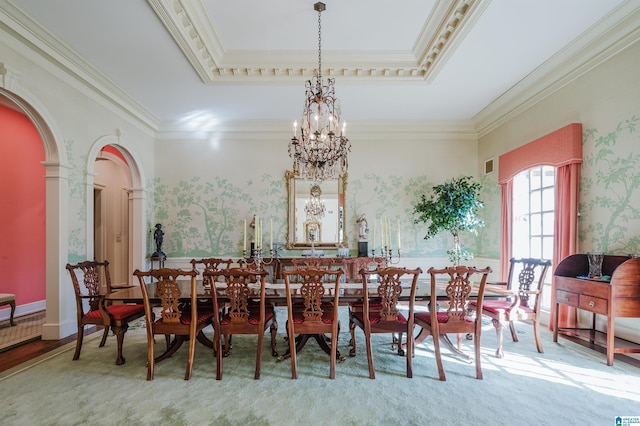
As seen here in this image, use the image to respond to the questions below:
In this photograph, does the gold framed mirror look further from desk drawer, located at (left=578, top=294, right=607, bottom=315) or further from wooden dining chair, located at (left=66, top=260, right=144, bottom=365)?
desk drawer, located at (left=578, top=294, right=607, bottom=315)

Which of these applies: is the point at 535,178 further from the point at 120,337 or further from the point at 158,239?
the point at 158,239

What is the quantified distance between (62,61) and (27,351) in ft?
10.4

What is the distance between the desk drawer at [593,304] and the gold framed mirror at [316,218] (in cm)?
341

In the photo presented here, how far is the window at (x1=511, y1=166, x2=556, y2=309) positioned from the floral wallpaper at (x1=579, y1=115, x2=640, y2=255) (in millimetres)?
630

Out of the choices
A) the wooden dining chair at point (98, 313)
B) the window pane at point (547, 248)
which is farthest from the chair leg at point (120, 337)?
the window pane at point (547, 248)

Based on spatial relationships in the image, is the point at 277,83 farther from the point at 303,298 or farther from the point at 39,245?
the point at 39,245

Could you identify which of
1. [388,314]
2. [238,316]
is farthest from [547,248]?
[238,316]

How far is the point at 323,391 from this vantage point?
2.44m

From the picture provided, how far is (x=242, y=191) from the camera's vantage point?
5.89 metres

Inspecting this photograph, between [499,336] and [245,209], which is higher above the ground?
[245,209]

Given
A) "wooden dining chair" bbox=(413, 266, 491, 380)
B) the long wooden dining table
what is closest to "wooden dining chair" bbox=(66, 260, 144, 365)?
the long wooden dining table

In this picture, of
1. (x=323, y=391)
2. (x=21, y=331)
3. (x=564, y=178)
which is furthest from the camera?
(x=21, y=331)

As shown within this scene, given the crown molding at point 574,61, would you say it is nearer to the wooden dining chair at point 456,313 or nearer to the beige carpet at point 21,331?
the wooden dining chair at point 456,313

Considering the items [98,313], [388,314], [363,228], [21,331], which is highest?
[363,228]
